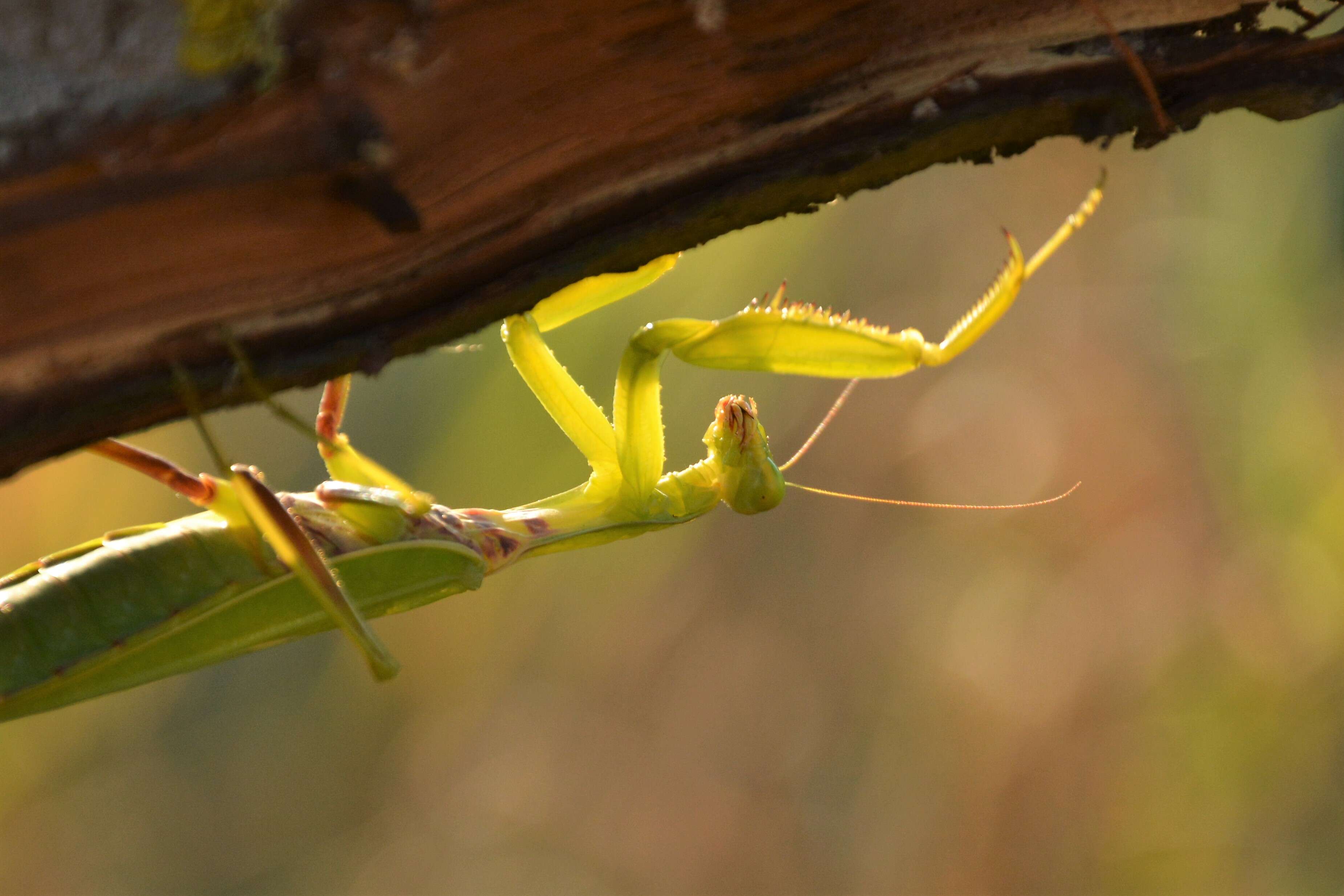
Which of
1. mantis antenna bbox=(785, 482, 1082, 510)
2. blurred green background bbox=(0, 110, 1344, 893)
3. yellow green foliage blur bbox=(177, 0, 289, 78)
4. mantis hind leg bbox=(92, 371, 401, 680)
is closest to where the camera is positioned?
yellow green foliage blur bbox=(177, 0, 289, 78)

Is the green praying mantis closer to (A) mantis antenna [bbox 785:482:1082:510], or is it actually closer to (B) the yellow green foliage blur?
(A) mantis antenna [bbox 785:482:1082:510]

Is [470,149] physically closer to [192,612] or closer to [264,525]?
[264,525]

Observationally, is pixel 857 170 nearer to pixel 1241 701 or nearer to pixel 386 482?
pixel 386 482

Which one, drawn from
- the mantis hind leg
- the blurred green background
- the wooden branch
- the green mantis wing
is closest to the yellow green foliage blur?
the wooden branch

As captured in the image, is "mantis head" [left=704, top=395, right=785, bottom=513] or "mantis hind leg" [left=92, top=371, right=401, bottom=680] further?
"mantis head" [left=704, top=395, right=785, bottom=513]

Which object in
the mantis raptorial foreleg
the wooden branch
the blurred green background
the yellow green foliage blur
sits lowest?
the blurred green background

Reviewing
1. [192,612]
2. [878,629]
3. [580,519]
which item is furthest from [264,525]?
[878,629]

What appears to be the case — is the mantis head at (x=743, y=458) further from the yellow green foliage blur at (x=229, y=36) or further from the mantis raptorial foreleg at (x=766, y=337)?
the yellow green foliage blur at (x=229, y=36)
